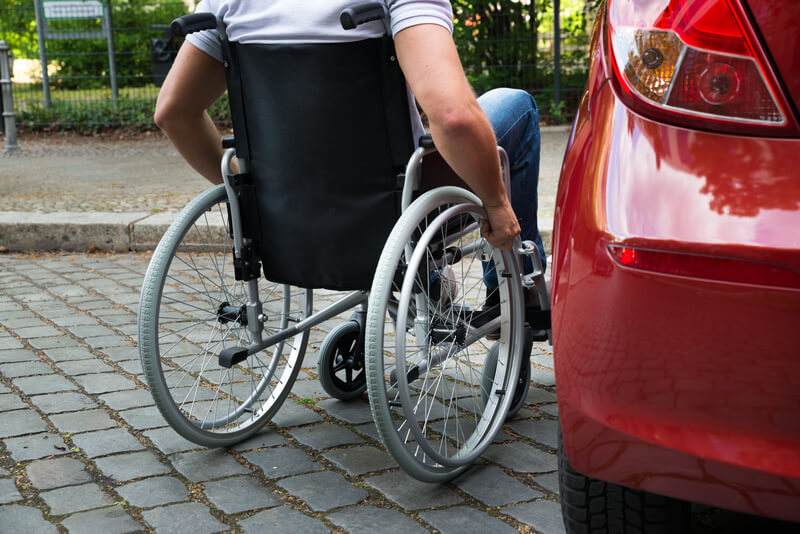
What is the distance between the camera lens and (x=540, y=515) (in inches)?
95.9

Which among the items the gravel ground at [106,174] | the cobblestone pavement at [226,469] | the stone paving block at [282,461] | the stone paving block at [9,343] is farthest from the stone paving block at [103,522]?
the gravel ground at [106,174]

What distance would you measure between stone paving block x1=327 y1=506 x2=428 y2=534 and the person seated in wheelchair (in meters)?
0.69

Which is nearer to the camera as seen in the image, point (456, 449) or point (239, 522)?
point (239, 522)

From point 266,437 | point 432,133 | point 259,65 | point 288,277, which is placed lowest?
point 266,437

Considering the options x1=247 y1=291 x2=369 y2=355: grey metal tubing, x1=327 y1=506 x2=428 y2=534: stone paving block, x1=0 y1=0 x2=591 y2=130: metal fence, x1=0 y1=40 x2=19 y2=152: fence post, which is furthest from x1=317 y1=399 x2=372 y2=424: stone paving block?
x1=0 y1=0 x2=591 y2=130: metal fence

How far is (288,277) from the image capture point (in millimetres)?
2801

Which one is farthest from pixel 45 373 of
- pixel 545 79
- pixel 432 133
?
pixel 545 79

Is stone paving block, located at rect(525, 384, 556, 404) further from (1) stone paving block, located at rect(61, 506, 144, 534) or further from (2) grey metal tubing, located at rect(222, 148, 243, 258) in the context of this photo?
(1) stone paving block, located at rect(61, 506, 144, 534)

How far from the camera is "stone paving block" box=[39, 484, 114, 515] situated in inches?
98.4

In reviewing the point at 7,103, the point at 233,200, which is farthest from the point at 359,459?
the point at 7,103

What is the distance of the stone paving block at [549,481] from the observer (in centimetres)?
260

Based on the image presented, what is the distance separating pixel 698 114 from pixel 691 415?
0.50m

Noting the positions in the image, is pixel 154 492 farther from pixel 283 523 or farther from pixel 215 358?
pixel 215 358

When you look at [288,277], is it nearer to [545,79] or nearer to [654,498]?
[654,498]
